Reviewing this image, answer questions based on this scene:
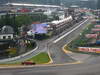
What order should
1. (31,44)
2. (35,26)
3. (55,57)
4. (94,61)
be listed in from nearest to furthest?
(94,61) < (55,57) < (31,44) < (35,26)

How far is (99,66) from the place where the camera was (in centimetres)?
2911

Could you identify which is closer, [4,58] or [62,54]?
[4,58]

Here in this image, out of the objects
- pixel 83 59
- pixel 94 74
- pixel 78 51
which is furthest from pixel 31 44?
pixel 94 74

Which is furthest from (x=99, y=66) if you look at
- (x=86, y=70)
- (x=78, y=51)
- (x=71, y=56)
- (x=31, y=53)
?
(x=31, y=53)

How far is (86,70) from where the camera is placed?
2669cm

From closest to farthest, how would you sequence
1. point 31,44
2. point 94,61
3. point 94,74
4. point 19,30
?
point 94,74
point 94,61
point 31,44
point 19,30

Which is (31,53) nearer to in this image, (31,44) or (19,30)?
(31,44)

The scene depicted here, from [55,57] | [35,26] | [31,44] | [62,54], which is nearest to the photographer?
[55,57]

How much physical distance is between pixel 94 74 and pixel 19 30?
4293 centimetres

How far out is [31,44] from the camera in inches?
1811

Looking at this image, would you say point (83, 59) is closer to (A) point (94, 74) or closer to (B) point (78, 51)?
(B) point (78, 51)

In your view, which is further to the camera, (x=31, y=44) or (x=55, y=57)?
(x=31, y=44)

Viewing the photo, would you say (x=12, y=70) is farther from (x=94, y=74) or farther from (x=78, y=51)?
(x=78, y=51)

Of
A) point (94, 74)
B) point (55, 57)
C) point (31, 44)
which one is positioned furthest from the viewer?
point (31, 44)
